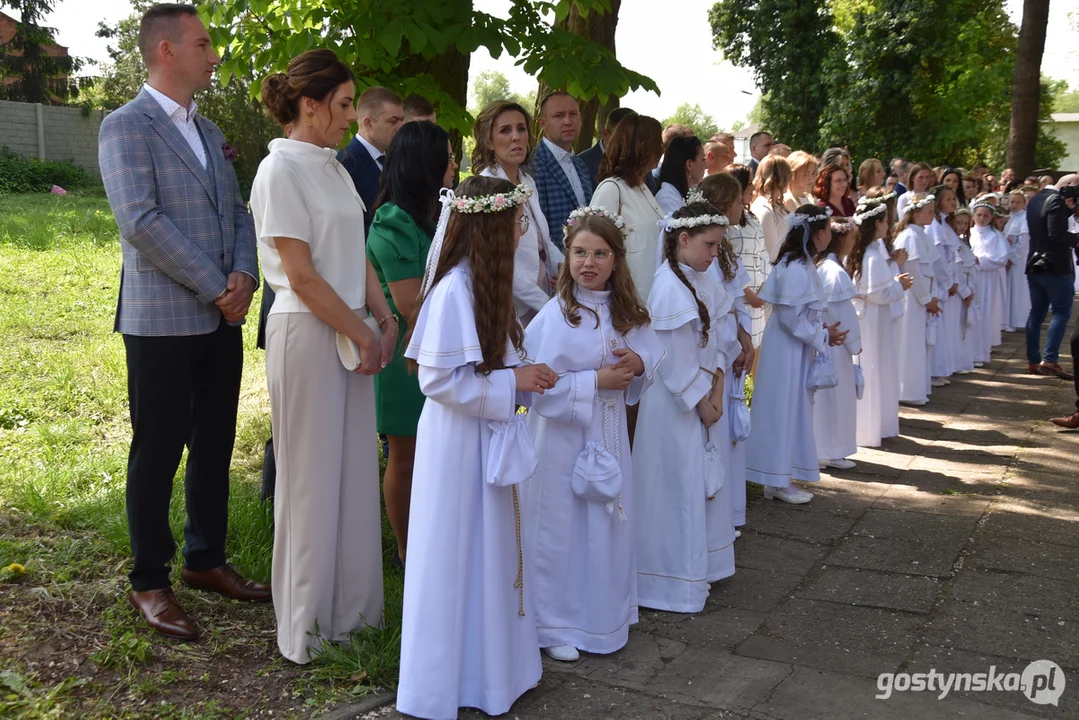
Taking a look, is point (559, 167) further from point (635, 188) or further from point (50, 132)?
point (50, 132)

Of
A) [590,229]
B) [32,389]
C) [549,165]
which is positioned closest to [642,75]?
[549,165]

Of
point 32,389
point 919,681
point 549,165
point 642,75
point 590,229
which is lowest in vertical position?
point 919,681

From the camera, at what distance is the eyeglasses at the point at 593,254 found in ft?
14.7

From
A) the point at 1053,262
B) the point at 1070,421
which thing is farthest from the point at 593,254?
the point at 1053,262

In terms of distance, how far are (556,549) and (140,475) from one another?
5.94ft

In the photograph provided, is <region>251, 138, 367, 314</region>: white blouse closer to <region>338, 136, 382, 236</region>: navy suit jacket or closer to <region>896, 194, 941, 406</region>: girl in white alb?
<region>338, 136, 382, 236</region>: navy suit jacket

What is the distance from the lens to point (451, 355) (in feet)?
12.5

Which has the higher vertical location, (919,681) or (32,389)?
(32,389)

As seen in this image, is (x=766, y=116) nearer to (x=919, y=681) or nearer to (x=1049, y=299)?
(x=1049, y=299)

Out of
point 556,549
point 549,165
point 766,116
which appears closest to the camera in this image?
point 556,549

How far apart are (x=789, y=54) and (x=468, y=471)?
33.6 metres

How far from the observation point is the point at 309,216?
415 cm

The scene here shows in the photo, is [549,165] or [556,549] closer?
[556,549]

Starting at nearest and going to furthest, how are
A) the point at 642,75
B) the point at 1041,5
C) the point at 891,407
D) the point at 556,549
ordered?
the point at 556,549
the point at 642,75
the point at 891,407
the point at 1041,5
